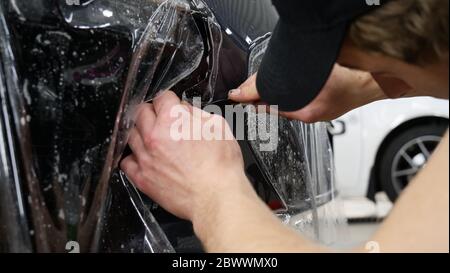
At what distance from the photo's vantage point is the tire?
3.29m

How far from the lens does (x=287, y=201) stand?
1.23 metres

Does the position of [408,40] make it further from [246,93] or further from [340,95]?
[340,95]

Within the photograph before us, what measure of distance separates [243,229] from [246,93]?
38cm

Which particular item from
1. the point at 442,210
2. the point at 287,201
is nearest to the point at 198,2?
the point at 287,201

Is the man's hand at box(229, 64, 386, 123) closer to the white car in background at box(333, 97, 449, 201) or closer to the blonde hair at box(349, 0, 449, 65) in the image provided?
the blonde hair at box(349, 0, 449, 65)

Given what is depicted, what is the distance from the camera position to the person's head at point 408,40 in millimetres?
637

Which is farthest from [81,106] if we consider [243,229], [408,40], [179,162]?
[408,40]

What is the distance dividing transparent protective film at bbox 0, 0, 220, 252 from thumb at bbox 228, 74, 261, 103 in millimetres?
150

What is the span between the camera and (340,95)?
1.22 metres

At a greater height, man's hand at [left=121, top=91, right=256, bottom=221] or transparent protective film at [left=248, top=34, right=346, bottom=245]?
man's hand at [left=121, top=91, right=256, bottom=221]

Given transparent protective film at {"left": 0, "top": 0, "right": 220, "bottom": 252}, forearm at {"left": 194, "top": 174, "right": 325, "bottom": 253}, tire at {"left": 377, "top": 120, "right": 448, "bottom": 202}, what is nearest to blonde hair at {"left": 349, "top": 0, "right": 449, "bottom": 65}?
forearm at {"left": 194, "top": 174, "right": 325, "bottom": 253}
